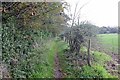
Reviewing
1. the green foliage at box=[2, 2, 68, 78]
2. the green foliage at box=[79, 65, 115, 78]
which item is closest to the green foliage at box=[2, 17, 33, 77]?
the green foliage at box=[2, 2, 68, 78]

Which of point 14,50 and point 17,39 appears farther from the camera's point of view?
point 17,39

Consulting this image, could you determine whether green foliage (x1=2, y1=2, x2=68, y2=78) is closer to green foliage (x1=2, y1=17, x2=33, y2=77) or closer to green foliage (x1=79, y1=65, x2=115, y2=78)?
green foliage (x1=2, y1=17, x2=33, y2=77)

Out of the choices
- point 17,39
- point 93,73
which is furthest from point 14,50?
point 93,73

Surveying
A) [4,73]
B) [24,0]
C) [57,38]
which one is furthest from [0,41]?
[57,38]

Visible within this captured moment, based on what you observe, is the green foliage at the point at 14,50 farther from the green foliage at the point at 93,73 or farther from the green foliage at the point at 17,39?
the green foliage at the point at 93,73

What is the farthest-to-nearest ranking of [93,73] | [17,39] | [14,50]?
1. [93,73]
2. [17,39]
3. [14,50]

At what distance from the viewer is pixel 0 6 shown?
12242 mm

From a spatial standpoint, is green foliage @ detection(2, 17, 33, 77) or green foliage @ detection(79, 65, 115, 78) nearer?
green foliage @ detection(2, 17, 33, 77)

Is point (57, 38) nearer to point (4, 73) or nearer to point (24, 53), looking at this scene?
point (24, 53)

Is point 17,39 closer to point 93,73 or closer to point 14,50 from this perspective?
point 14,50

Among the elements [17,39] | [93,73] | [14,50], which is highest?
[17,39]

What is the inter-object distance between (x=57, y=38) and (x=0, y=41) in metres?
35.2

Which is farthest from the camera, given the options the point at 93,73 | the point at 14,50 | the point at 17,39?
the point at 93,73

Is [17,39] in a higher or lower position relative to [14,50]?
higher
